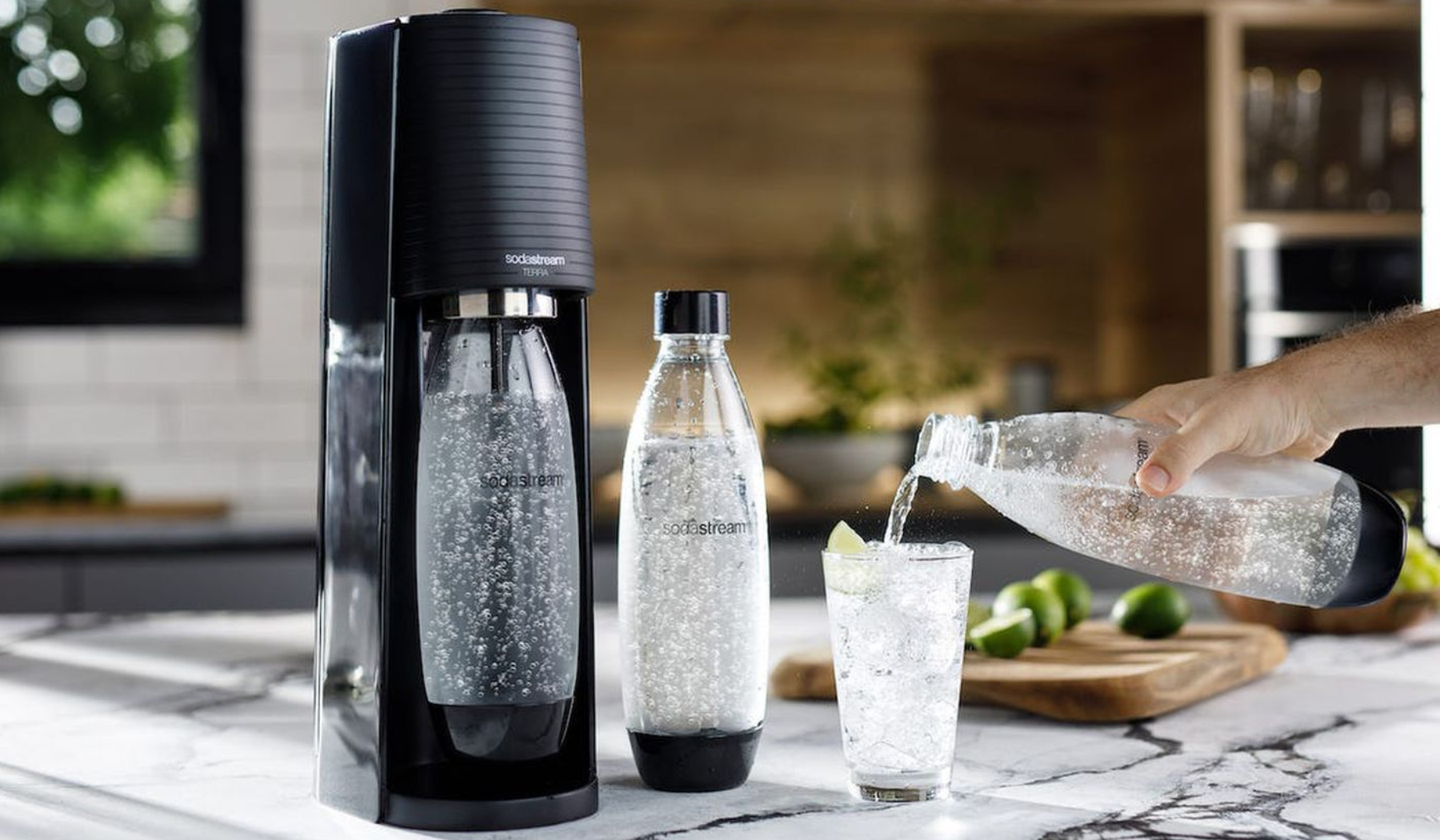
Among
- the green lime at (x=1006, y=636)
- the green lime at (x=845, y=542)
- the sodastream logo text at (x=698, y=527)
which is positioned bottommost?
the green lime at (x=1006, y=636)

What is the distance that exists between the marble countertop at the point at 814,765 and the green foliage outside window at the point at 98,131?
183cm

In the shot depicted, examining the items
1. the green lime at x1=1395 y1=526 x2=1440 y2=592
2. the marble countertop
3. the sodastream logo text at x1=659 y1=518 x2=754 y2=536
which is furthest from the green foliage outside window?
the sodastream logo text at x1=659 y1=518 x2=754 y2=536

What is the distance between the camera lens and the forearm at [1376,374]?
109cm

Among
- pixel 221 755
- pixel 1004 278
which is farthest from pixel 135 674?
pixel 1004 278

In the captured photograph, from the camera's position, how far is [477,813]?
32.9 inches

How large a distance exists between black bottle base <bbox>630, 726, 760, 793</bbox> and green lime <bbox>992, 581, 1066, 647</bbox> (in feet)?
1.39

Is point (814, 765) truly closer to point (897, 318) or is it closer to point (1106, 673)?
point (1106, 673)

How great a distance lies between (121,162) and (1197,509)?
253cm

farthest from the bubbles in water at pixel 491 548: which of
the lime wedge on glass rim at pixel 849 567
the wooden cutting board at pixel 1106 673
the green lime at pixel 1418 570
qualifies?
the green lime at pixel 1418 570

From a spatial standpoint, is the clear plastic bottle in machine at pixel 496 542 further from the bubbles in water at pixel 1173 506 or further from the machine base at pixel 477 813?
the bubbles in water at pixel 1173 506

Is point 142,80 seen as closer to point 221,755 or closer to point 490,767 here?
point 221,755

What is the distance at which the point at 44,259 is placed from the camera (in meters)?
3.01

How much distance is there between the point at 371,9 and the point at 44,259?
78cm

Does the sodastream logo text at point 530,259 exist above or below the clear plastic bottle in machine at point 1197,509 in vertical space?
above
